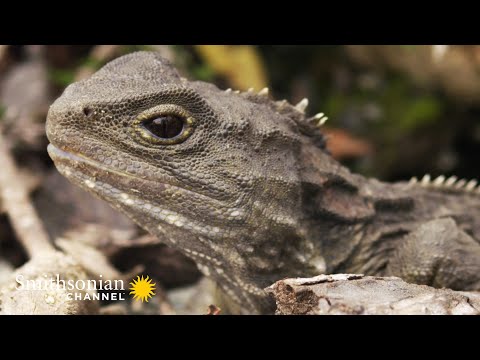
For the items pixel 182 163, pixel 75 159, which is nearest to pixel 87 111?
pixel 75 159

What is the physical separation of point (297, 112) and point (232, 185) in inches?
44.4

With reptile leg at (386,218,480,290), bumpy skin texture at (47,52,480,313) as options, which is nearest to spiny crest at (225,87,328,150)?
bumpy skin texture at (47,52,480,313)

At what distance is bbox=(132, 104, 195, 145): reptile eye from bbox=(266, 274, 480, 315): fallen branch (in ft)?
4.39

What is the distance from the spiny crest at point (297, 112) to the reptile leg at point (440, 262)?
1201 mm

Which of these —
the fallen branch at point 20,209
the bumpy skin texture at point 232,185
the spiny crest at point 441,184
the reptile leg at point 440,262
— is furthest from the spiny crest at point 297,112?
the fallen branch at point 20,209

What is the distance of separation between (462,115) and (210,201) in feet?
26.2

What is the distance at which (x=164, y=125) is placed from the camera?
13.8 ft

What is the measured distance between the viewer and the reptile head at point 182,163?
417cm

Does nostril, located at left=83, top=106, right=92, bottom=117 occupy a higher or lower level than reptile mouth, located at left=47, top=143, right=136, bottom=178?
higher

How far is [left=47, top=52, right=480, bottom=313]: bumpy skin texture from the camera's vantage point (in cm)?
418

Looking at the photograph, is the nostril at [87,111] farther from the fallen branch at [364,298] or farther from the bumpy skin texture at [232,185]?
the fallen branch at [364,298]

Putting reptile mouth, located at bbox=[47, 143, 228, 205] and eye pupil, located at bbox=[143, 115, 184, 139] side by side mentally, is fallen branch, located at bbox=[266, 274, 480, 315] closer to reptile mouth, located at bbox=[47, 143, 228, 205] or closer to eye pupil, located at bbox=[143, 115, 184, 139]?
reptile mouth, located at bbox=[47, 143, 228, 205]

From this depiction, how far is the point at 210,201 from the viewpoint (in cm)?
428

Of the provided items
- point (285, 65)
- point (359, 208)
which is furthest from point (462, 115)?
point (359, 208)
